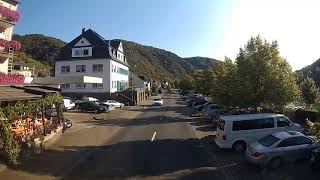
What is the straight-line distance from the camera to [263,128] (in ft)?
78.5

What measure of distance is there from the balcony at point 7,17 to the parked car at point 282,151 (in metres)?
21.8

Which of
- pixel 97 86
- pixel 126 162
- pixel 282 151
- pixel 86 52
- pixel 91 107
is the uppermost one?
pixel 86 52

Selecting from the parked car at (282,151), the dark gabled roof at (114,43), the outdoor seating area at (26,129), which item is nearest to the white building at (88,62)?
the dark gabled roof at (114,43)

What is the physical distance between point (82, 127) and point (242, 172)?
71.1ft

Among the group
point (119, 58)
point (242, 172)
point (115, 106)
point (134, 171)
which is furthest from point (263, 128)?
point (119, 58)

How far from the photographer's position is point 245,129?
23.9m

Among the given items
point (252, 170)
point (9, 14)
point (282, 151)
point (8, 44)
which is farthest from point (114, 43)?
point (282, 151)

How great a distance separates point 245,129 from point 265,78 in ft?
31.6

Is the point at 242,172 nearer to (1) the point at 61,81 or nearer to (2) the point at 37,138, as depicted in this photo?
(2) the point at 37,138

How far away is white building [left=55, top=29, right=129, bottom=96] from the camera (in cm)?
7312

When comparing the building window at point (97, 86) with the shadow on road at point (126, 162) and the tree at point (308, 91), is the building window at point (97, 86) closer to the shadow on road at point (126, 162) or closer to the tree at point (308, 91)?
the tree at point (308, 91)

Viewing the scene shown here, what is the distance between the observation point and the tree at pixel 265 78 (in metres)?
31.9

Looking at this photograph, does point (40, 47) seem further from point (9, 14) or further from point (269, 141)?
point (269, 141)

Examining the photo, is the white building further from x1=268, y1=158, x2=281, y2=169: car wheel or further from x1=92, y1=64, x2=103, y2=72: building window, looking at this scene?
x1=268, y1=158, x2=281, y2=169: car wheel
